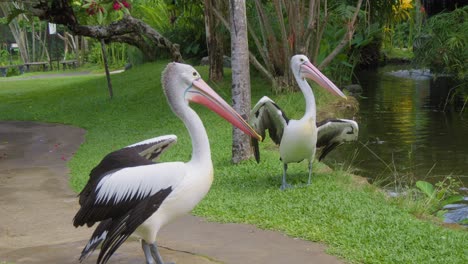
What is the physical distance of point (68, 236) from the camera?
222 inches

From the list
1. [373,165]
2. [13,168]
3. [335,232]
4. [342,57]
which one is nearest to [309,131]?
[335,232]

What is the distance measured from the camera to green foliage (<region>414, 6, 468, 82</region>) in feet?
40.4

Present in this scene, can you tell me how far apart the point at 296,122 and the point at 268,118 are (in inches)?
16.1

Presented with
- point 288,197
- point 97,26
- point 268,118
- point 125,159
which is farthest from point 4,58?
point 125,159

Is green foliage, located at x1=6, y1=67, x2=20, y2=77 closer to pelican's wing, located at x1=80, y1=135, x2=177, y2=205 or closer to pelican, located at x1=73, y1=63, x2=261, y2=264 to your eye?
pelican's wing, located at x1=80, y1=135, x2=177, y2=205

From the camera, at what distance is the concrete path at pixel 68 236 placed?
183 inches

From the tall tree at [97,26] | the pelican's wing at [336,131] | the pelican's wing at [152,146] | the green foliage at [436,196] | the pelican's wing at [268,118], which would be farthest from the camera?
the tall tree at [97,26]

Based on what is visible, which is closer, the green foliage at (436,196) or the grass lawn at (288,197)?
the grass lawn at (288,197)

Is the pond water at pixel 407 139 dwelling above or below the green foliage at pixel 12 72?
above

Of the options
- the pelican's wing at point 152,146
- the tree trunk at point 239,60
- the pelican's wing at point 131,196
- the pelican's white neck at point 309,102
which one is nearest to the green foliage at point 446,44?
the tree trunk at point 239,60

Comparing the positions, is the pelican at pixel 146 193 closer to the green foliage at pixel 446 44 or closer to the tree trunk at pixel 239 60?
the tree trunk at pixel 239 60

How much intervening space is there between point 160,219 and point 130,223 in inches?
8.8

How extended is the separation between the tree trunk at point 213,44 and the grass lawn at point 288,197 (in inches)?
57.1

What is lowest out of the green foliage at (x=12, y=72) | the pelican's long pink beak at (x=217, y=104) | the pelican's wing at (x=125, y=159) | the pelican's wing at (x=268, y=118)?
the green foliage at (x=12, y=72)
